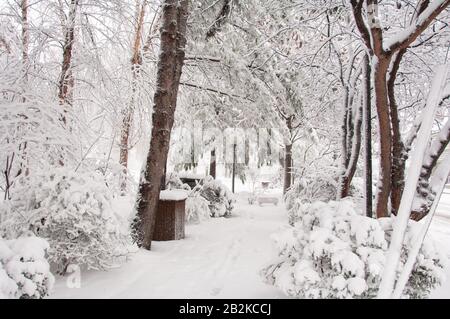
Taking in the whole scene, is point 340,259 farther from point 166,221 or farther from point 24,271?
point 166,221

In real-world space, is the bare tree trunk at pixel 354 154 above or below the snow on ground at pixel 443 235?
above

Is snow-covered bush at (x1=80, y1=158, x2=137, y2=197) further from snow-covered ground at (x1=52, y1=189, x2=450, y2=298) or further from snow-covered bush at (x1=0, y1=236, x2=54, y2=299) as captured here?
snow-covered bush at (x1=0, y1=236, x2=54, y2=299)

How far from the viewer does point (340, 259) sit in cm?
304

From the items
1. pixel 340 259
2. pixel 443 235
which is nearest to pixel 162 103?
pixel 340 259

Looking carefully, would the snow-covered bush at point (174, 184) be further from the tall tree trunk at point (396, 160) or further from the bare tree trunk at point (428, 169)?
the bare tree trunk at point (428, 169)

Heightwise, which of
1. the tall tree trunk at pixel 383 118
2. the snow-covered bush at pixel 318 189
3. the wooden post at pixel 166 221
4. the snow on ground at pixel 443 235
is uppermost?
the tall tree trunk at pixel 383 118

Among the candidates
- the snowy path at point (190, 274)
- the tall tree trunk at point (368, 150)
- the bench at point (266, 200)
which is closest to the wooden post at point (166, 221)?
the snowy path at point (190, 274)

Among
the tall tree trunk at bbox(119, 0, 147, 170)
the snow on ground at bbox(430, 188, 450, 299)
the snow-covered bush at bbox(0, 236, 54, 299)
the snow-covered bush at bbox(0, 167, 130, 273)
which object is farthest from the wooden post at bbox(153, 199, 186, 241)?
the snow on ground at bbox(430, 188, 450, 299)

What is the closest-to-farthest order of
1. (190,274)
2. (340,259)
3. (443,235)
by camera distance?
(340,259), (190,274), (443,235)

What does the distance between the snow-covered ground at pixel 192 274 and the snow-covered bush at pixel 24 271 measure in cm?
69

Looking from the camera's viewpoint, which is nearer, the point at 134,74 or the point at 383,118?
the point at 383,118

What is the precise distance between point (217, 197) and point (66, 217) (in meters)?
7.35

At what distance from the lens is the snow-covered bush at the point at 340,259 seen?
9.91ft

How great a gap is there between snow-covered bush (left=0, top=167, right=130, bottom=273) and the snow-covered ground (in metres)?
0.34
